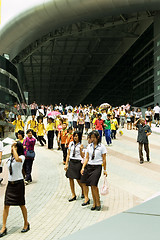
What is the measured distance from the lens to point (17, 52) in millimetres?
39688

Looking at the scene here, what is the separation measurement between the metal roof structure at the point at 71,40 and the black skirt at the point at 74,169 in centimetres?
2262

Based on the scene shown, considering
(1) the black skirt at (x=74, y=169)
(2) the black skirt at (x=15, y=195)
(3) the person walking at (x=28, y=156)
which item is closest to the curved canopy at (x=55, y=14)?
(3) the person walking at (x=28, y=156)

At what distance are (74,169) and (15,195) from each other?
2270 millimetres

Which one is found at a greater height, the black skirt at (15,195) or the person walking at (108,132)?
the person walking at (108,132)

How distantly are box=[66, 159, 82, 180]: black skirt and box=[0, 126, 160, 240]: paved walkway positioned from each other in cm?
60

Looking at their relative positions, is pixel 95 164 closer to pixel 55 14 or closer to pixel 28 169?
pixel 28 169

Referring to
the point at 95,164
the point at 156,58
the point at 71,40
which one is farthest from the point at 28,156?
the point at 71,40

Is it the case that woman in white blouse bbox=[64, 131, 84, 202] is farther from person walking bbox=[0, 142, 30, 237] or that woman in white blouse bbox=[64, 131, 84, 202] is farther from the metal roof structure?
the metal roof structure

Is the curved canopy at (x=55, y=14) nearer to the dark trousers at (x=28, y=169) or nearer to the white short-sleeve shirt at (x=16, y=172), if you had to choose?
the dark trousers at (x=28, y=169)

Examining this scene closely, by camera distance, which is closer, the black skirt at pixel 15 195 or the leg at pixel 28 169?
the black skirt at pixel 15 195

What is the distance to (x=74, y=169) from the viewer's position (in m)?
8.65

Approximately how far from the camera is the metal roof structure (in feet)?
101

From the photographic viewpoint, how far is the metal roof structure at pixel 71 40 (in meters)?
30.6

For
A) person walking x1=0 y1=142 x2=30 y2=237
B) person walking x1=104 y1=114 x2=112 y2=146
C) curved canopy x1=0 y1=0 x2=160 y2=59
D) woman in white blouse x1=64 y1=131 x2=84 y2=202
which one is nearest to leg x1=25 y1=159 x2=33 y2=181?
woman in white blouse x1=64 y1=131 x2=84 y2=202
